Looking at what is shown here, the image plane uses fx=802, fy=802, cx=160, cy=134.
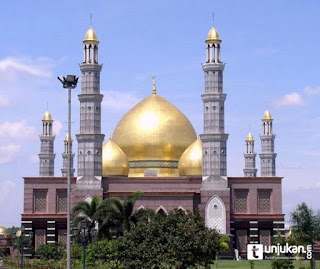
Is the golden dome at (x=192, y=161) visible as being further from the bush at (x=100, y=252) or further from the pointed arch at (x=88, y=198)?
the bush at (x=100, y=252)

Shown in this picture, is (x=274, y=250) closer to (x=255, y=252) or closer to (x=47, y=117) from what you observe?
(x=255, y=252)

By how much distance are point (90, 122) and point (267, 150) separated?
26.3 m

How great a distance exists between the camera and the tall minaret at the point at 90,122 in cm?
6888

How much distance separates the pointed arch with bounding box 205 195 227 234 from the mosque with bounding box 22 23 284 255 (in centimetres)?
4

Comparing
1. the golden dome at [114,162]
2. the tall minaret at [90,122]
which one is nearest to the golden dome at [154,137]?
the golden dome at [114,162]

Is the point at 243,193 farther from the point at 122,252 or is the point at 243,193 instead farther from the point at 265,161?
the point at 122,252

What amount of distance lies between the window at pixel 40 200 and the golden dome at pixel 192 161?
41.0 ft

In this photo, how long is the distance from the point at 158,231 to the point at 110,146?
3213cm

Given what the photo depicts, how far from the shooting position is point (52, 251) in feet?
Answer: 209

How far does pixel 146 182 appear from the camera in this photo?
70.7m

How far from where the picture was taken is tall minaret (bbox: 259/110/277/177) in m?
88.4

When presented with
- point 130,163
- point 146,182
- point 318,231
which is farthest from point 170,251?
point 130,163

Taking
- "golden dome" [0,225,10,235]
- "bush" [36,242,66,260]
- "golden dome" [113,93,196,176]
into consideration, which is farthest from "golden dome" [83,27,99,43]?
"golden dome" [0,225,10,235]

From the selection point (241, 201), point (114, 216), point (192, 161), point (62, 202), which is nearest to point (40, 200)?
point (62, 202)
